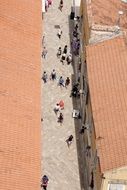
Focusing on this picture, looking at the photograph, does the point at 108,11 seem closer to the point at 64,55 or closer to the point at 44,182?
the point at 64,55

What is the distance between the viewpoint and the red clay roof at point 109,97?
38.4 meters

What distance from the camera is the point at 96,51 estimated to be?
152ft

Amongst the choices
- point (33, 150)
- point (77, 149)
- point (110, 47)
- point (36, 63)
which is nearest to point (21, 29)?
point (36, 63)

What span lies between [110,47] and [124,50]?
122 centimetres

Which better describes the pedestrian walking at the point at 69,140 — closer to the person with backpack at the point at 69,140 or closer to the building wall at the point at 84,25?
the person with backpack at the point at 69,140

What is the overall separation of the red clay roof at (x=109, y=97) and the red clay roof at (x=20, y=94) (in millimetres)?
4246

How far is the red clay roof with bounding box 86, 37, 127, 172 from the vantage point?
38.4 meters

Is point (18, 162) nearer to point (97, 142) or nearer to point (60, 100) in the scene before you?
point (97, 142)

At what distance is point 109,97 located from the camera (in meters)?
42.1

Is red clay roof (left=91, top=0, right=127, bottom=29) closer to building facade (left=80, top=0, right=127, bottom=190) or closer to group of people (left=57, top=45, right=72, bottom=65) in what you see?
building facade (left=80, top=0, right=127, bottom=190)

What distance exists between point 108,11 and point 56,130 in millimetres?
10779

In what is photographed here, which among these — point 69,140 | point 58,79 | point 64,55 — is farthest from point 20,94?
point 64,55

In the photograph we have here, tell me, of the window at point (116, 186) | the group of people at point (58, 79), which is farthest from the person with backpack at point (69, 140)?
the window at point (116, 186)

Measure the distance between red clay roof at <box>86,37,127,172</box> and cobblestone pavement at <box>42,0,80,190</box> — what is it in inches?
187
